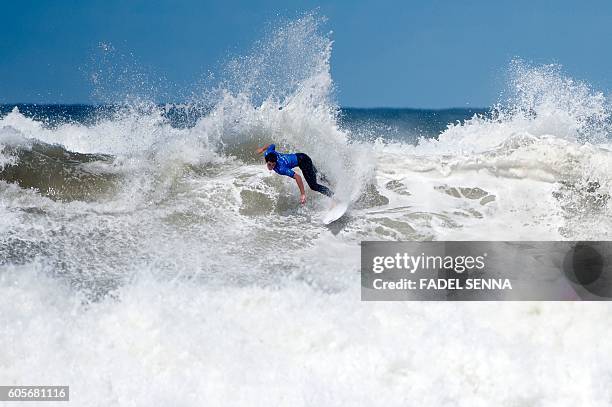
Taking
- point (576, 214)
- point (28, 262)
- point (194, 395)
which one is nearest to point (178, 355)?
point (194, 395)

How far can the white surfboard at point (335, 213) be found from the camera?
29.0ft

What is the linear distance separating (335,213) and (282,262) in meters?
1.68

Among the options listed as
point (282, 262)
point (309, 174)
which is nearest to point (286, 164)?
point (309, 174)

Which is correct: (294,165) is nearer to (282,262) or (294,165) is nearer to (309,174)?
(309,174)

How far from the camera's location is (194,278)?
22.4ft

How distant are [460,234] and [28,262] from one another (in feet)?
16.9

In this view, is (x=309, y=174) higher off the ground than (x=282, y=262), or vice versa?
(x=309, y=174)

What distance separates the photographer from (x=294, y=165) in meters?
9.29

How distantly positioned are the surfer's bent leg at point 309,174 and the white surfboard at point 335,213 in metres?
0.31

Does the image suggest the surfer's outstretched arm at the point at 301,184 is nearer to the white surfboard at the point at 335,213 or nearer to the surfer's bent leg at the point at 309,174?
the surfer's bent leg at the point at 309,174

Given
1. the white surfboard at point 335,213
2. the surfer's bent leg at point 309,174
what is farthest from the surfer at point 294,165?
the white surfboard at point 335,213

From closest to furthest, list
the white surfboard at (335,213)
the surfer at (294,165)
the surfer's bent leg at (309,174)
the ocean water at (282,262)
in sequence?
the ocean water at (282,262) → the white surfboard at (335,213) → the surfer at (294,165) → the surfer's bent leg at (309,174)

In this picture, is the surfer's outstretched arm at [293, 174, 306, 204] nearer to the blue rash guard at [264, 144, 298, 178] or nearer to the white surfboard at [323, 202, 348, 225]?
the blue rash guard at [264, 144, 298, 178]

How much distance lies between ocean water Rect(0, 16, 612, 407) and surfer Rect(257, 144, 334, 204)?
259 mm
